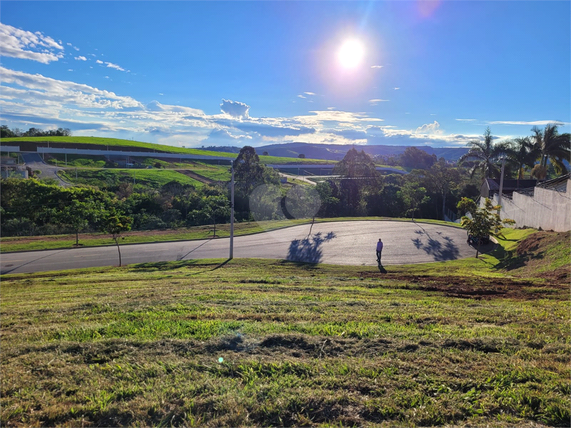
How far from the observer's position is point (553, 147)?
131 ft

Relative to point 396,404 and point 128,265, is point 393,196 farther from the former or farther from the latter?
point 396,404

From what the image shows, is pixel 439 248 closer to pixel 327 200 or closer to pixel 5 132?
pixel 327 200

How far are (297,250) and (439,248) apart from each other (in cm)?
1078

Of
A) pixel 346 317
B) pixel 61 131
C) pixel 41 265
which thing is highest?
pixel 61 131

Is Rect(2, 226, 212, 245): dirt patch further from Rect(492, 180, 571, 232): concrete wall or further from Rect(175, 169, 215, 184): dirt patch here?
Rect(175, 169, 215, 184): dirt patch

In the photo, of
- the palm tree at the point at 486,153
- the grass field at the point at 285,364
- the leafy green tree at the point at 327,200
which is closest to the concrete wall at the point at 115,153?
the leafy green tree at the point at 327,200

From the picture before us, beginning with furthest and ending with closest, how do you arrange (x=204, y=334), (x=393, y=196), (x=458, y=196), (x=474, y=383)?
1. (x=458, y=196)
2. (x=393, y=196)
3. (x=204, y=334)
4. (x=474, y=383)

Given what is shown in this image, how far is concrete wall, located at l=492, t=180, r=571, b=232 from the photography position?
72.0ft

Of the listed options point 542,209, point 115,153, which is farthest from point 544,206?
point 115,153

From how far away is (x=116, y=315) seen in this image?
7.54 meters

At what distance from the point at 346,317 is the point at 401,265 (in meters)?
16.0

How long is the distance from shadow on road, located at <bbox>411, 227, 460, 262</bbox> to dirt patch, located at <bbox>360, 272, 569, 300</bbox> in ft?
34.5

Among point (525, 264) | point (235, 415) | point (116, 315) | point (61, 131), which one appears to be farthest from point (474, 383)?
point (61, 131)

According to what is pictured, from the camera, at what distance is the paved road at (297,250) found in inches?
939
